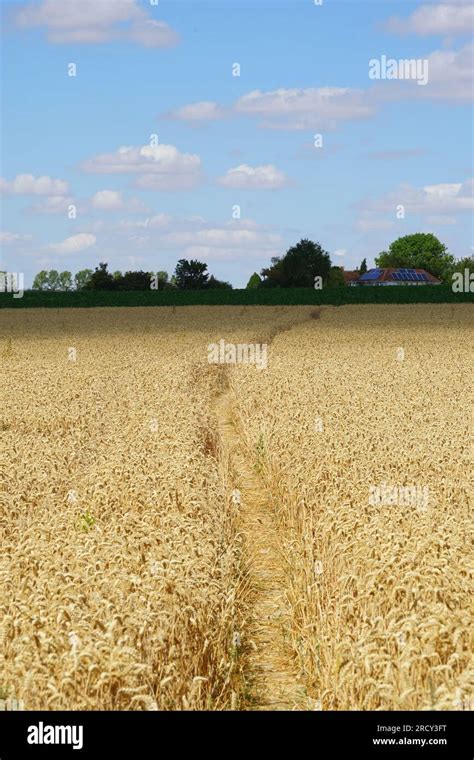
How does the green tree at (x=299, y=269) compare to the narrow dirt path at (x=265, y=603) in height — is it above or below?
above

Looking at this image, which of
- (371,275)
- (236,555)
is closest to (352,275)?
(371,275)

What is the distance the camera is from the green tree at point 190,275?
111 meters

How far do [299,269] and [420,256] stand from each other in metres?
71.0

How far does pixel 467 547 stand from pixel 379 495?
182 cm

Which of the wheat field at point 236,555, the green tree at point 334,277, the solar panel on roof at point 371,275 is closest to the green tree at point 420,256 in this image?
the solar panel on roof at point 371,275

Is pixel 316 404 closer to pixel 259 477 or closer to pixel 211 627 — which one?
pixel 259 477

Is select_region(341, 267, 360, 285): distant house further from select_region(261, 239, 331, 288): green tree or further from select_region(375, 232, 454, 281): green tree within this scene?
select_region(261, 239, 331, 288): green tree

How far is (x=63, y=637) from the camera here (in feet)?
19.8

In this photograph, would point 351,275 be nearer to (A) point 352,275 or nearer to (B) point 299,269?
(A) point 352,275

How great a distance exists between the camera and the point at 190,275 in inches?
4370

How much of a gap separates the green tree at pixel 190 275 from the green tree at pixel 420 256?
77744 millimetres

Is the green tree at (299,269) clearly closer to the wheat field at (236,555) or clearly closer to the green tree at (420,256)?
the green tree at (420,256)

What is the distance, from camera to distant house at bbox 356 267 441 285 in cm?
15450

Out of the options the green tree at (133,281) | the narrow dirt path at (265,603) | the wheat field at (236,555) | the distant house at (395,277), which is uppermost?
the distant house at (395,277)
